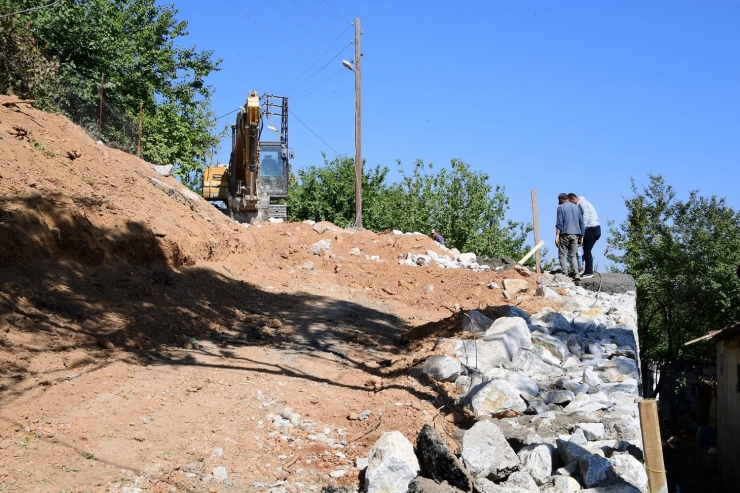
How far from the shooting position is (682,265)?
20203 mm

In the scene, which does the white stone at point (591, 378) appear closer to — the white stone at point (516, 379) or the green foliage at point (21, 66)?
the white stone at point (516, 379)

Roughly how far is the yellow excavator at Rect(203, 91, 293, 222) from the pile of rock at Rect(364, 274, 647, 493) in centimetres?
923

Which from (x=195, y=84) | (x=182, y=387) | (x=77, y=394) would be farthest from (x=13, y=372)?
(x=195, y=84)

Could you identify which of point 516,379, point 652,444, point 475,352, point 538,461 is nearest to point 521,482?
point 538,461

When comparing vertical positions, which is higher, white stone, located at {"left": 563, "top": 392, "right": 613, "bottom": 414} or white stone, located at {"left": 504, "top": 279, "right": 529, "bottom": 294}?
white stone, located at {"left": 504, "top": 279, "right": 529, "bottom": 294}

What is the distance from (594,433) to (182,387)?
3.65 meters

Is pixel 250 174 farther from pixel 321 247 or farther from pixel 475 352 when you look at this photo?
pixel 475 352

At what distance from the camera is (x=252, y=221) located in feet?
59.6

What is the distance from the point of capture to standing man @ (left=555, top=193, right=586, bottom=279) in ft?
41.5

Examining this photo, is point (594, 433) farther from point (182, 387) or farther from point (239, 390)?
point (182, 387)

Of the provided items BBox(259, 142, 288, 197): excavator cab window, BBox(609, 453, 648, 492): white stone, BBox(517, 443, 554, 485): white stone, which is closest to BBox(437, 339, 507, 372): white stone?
BBox(517, 443, 554, 485): white stone

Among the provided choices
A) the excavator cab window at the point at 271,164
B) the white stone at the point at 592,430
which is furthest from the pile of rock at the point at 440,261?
the excavator cab window at the point at 271,164

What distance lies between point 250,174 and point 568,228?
817cm

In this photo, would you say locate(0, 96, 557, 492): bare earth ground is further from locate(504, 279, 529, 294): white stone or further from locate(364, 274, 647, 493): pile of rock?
locate(364, 274, 647, 493): pile of rock
